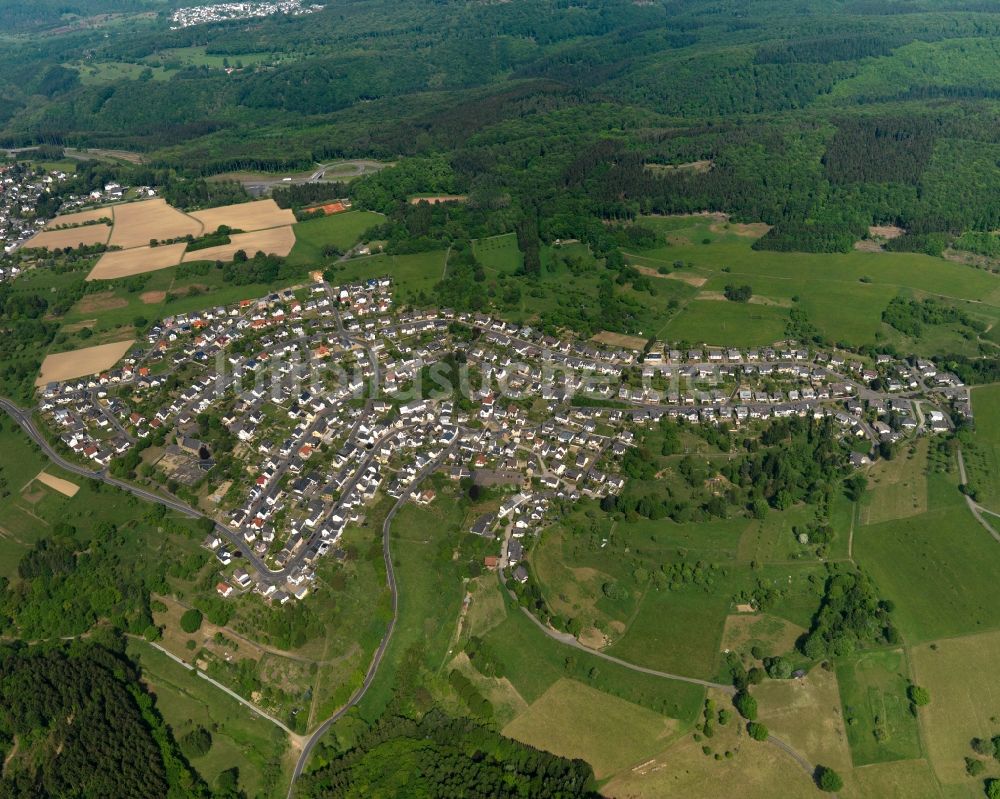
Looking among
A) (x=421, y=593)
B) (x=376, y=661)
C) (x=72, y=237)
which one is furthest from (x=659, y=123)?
(x=376, y=661)

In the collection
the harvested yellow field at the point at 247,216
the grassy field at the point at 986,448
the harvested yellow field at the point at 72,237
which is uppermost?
the harvested yellow field at the point at 72,237

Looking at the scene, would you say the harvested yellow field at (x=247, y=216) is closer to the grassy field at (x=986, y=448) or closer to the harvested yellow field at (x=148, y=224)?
the harvested yellow field at (x=148, y=224)

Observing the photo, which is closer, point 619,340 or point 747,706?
point 747,706

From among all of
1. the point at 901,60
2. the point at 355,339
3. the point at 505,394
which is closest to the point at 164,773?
the point at 505,394

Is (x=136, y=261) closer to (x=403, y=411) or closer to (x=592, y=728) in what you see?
(x=403, y=411)

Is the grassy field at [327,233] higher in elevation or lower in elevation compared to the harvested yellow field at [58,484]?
higher

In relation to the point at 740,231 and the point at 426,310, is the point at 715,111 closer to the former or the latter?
the point at 740,231

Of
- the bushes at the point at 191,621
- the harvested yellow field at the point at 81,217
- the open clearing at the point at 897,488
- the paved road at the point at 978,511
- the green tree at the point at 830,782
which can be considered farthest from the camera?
the harvested yellow field at the point at 81,217

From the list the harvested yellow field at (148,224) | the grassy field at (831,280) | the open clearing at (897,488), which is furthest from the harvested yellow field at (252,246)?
the open clearing at (897,488)
